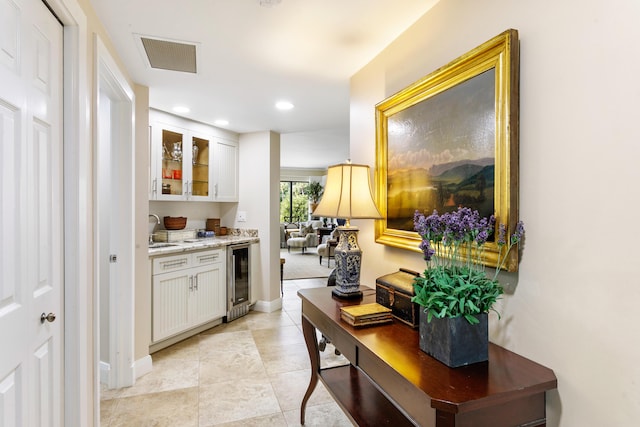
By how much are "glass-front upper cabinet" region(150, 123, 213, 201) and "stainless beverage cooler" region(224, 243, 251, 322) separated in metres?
0.73

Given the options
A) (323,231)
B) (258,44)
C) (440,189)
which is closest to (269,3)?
(258,44)

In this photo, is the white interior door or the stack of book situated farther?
the stack of book

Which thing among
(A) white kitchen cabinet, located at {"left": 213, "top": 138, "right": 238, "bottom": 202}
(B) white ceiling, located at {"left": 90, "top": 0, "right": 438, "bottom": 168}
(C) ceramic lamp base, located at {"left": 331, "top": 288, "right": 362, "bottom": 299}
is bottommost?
(C) ceramic lamp base, located at {"left": 331, "top": 288, "right": 362, "bottom": 299}

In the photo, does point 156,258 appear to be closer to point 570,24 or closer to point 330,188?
point 330,188

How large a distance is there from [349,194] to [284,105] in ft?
5.61

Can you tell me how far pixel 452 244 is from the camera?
1198mm

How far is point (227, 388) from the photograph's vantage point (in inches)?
98.2

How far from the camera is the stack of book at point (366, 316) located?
4.60 ft

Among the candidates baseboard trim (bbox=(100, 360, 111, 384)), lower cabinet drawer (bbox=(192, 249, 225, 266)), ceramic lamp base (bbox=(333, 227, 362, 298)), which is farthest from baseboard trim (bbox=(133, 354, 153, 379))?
ceramic lamp base (bbox=(333, 227, 362, 298))

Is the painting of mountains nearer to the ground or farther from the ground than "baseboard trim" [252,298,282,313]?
farther from the ground

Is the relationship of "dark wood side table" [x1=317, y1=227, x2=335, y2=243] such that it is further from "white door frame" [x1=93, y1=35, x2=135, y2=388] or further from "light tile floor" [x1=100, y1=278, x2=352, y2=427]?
"white door frame" [x1=93, y1=35, x2=135, y2=388]

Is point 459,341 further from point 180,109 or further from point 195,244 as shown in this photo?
point 180,109

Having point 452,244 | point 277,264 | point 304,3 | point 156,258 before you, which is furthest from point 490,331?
point 277,264

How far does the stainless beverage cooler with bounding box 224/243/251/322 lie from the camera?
3879 millimetres
